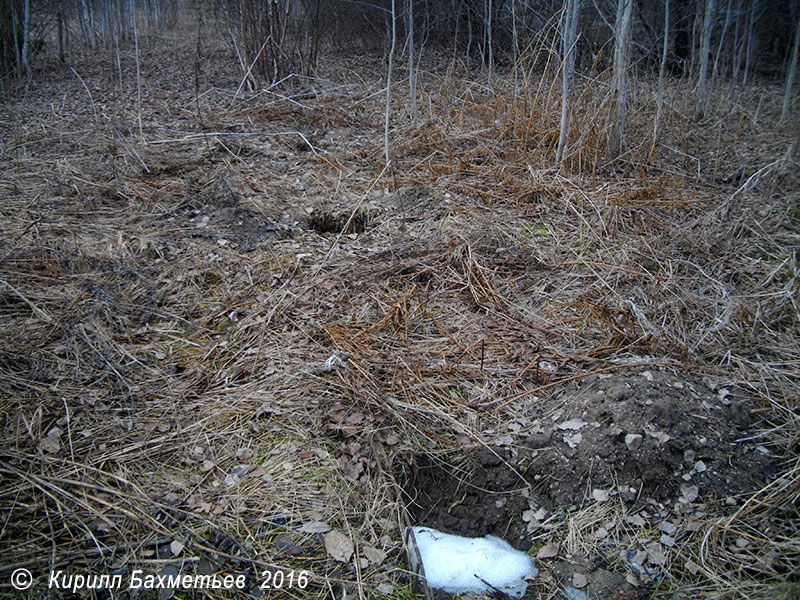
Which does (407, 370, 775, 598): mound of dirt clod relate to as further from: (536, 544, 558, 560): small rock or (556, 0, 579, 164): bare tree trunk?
(556, 0, 579, 164): bare tree trunk

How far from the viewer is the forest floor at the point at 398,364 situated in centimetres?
193

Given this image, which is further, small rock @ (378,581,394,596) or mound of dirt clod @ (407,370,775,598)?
mound of dirt clod @ (407,370,775,598)

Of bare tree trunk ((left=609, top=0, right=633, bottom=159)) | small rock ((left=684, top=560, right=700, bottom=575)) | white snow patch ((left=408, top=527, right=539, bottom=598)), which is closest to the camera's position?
small rock ((left=684, top=560, right=700, bottom=575))

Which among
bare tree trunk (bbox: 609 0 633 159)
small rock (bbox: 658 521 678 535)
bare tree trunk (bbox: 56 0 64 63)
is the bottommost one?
small rock (bbox: 658 521 678 535)

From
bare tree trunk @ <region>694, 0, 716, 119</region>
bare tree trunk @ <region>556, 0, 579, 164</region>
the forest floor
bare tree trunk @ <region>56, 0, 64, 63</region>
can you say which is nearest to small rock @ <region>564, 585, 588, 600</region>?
the forest floor

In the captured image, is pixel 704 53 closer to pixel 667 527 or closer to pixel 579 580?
pixel 667 527

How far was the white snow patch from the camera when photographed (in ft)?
6.24

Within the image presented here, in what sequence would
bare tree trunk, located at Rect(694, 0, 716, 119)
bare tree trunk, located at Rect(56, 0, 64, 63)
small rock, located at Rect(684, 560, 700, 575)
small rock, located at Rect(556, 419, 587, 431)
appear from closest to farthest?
1. small rock, located at Rect(684, 560, 700, 575)
2. small rock, located at Rect(556, 419, 587, 431)
3. bare tree trunk, located at Rect(694, 0, 716, 119)
4. bare tree trunk, located at Rect(56, 0, 64, 63)

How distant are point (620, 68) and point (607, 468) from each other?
3.60 meters

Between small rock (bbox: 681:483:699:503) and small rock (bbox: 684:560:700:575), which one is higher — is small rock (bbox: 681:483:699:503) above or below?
above

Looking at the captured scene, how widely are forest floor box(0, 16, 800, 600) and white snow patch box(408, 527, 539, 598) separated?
0.16 feet

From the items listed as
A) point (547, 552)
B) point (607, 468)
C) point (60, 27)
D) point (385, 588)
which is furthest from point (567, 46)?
point (60, 27)

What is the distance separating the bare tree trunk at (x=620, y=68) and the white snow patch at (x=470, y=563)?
12.2 feet

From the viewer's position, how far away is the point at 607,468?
2104 mm
